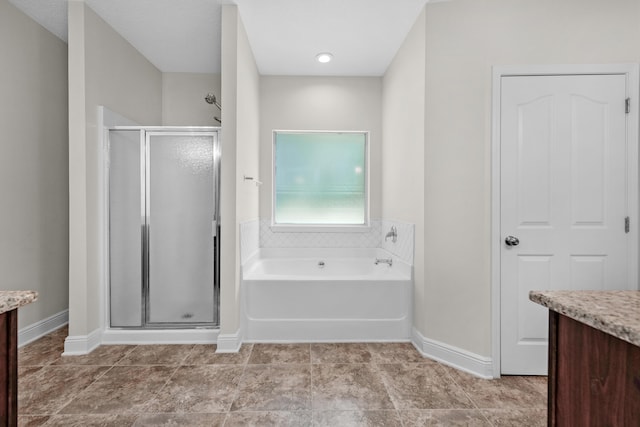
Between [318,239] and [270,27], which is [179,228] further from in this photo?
[270,27]

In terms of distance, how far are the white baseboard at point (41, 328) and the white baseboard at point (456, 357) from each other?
3143 millimetres

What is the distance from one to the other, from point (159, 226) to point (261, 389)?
1548 millimetres

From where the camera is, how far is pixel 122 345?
2602 mm

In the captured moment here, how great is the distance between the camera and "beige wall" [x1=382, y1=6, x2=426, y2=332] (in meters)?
2.46

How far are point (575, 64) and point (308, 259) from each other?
9.26 ft

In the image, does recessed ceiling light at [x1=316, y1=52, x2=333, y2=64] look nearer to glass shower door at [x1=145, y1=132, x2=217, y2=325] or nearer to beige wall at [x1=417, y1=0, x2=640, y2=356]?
beige wall at [x1=417, y1=0, x2=640, y2=356]

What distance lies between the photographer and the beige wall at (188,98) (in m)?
3.77

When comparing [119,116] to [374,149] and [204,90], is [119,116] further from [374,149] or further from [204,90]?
[374,149]

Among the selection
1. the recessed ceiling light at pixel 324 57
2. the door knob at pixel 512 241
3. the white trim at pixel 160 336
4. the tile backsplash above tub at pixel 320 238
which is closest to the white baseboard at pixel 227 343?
the white trim at pixel 160 336

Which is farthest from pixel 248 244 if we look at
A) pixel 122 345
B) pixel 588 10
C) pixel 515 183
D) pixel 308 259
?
pixel 588 10

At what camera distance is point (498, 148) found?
84.7 inches

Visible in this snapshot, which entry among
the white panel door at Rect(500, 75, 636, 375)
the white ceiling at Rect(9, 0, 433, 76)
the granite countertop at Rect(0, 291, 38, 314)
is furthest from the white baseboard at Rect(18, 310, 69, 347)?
the white panel door at Rect(500, 75, 636, 375)

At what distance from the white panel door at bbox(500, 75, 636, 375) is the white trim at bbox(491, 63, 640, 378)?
0.03 metres

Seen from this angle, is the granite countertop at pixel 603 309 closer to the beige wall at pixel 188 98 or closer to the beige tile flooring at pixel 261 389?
the beige tile flooring at pixel 261 389
